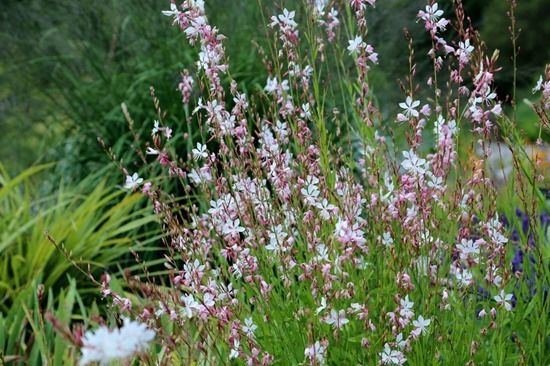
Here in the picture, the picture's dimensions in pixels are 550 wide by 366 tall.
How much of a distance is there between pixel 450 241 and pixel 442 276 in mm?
178

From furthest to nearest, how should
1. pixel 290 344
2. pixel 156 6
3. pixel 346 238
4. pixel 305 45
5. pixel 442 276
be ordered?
1. pixel 156 6
2. pixel 305 45
3. pixel 442 276
4. pixel 290 344
5. pixel 346 238

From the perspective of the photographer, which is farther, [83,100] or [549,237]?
[83,100]

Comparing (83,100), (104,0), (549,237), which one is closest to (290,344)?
(549,237)

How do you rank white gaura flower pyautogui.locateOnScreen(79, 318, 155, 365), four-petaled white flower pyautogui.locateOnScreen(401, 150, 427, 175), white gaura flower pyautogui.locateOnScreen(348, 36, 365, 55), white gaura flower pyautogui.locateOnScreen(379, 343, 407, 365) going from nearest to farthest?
white gaura flower pyautogui.locateOnScreen(79, 318, 155, 365), white gaura flower pyautogui.locateOnScreen(379, 343, 407, 365), four-petaled white flower pyautogui.locateOnScreen(401, 150, 427, 175), white gaura flower pyautogui.locateOnScreen(348, 36, 365, 55)

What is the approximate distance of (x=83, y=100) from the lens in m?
5.57

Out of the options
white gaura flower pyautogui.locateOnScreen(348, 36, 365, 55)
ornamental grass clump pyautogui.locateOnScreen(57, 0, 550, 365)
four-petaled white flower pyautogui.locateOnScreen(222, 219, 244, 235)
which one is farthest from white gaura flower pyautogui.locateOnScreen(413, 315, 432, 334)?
white gaura flower pyautogui.locateOnScreen(348, 36, 365, 55)

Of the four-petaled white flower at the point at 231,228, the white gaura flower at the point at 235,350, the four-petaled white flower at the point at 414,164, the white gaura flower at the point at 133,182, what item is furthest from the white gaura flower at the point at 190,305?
the four-petaled white flower at the point at 414,164

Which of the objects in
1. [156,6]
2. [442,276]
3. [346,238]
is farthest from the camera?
[156,6]

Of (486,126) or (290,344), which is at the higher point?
(486,126)

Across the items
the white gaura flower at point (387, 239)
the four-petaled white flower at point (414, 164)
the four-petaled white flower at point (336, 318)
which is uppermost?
the four-petaled white flower at point (414, 164)

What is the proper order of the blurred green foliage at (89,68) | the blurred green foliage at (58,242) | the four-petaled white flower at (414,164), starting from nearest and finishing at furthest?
the four-petaled white flower at (414,164) → the blurred green foliage at (58,242) → the blurred green foliage at (89,68)

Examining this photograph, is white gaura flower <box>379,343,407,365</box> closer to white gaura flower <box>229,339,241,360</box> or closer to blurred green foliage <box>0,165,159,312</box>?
white gaura flower <box>229,339,241,360</box>

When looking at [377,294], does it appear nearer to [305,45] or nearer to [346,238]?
[346,238]

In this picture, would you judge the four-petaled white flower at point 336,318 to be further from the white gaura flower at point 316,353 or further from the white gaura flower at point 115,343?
the white gaura flower at point 115,343
